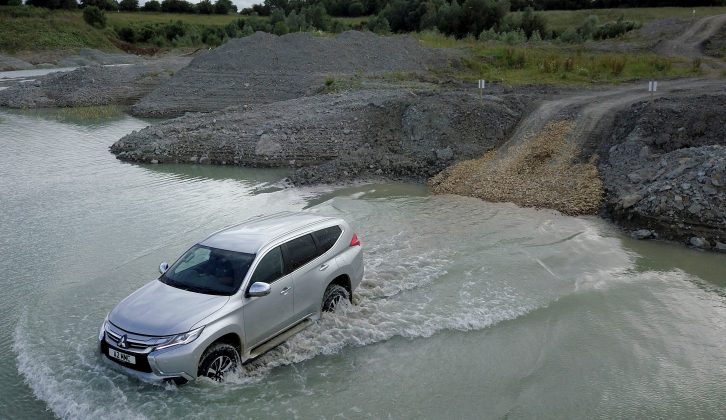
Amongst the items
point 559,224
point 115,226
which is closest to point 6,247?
point 115,226

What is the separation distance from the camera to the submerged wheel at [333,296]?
9320 mm

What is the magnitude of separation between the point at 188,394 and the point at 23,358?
320 cm

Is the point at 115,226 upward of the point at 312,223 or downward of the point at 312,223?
downward

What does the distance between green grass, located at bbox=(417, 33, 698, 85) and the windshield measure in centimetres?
2542

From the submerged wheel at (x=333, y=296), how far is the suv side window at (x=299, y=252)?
2.27ft

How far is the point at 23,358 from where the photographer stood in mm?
8742

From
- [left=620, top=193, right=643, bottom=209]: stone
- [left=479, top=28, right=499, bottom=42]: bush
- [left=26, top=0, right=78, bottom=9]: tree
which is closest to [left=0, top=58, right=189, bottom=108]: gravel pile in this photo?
[left=479, top=28, right=499, bottom=42]: bush

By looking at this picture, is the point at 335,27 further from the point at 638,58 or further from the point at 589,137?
the point at 589,137

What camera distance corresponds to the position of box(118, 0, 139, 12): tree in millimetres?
112312

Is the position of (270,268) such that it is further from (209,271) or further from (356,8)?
→ (356,8)

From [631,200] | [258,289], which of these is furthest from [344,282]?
[631,200]

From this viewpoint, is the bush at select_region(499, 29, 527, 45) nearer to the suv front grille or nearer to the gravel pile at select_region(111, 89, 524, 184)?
the gravel pile at select_region(111, 89, 524, 184)

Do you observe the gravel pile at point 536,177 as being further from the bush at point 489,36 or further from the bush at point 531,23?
the bush at point 531,23

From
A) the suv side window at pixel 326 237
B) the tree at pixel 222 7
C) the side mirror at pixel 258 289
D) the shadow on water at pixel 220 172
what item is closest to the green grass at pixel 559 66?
the shadow on water at pixel 220 172
